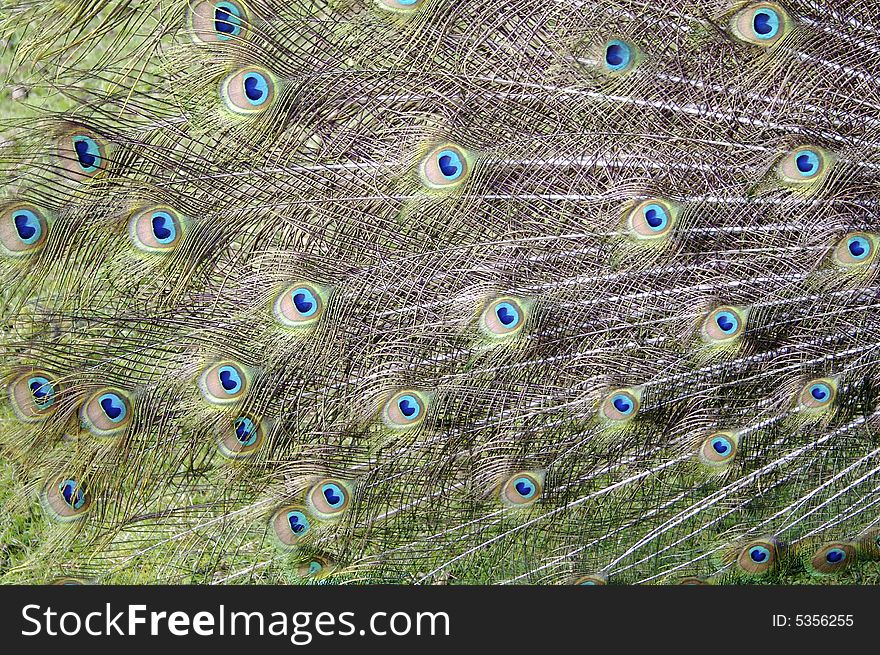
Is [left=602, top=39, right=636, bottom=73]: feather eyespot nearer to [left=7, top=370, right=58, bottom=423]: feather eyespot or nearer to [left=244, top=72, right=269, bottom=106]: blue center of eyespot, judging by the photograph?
[left=244, top=72, right=269, bottom=106]: blue center of eyespot

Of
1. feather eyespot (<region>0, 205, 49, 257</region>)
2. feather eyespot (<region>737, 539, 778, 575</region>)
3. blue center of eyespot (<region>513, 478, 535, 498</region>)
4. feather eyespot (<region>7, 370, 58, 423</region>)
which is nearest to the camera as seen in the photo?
feather eyespot (<region>0, 205, 49, 257</region>)

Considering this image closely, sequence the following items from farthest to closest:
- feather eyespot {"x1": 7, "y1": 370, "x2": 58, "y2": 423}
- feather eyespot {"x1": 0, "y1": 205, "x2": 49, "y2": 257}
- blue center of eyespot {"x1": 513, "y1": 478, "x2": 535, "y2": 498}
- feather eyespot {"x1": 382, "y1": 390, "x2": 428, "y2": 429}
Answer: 1. blue center of eyespot {"x1": 513, "y1": 478, "x2": 535, "y2": 498}
2. feather eyespot {"x1": 382, "y1": 390, "x2": 428, "y2": 429}
3. feather eyespot {"x1": 7, "y1": 370, "x2": 58, "y2": 423}
4. feather eyespot {"x1": 0, "y1": 205, "x2": 49, "y2": 257}

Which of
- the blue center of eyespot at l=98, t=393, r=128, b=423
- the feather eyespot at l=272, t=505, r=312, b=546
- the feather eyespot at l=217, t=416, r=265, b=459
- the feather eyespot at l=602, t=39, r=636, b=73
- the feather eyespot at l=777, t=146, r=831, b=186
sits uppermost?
the feather eyespot at l=602, t=39, r=636, b=73

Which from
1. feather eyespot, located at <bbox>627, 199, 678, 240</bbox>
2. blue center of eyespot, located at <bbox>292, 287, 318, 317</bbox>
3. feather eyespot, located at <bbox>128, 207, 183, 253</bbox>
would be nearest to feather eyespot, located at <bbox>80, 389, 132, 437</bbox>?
feather eyespot, located at <bbox>128, 207, 183, 253</bbox>

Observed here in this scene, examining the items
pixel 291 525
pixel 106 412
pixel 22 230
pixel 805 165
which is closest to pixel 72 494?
pixel 106 412

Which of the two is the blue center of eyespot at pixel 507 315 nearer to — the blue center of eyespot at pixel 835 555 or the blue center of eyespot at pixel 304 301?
Result: the blue center of eyespot at pixel 304 301

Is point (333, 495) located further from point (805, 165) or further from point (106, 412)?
Answer: point (805, 165)

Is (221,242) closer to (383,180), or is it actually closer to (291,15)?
(383,180)
